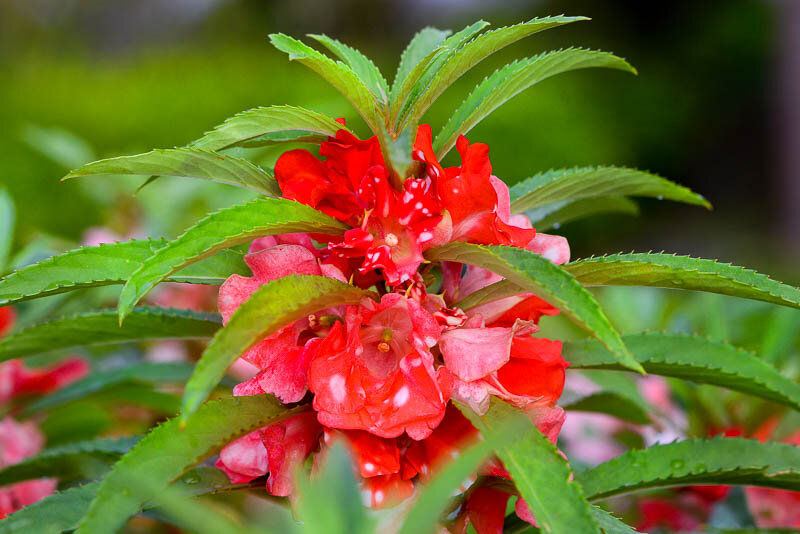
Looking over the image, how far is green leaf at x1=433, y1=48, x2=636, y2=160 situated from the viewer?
0.75 metres

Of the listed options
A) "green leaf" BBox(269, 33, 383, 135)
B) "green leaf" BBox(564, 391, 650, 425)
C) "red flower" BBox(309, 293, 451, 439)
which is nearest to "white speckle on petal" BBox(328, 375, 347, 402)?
"red flower" BBox(309, 293, 451, 439)

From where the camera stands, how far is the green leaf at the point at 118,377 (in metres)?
1.14

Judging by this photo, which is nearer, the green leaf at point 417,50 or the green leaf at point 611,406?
the green leaf at point 417,50

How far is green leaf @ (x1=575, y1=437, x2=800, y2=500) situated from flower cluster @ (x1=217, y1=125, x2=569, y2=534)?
0.51 ft

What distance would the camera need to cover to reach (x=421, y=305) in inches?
28.7

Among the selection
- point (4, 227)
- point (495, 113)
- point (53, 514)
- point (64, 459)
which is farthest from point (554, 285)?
point (495, 113)

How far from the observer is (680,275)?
67 cm

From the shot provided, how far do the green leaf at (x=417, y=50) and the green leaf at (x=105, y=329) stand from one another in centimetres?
33

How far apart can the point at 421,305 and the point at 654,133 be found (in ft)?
32.9

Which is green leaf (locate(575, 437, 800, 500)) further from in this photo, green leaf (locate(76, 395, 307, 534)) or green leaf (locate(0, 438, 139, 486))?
green leaf (locate(0, 438, 139, 486))

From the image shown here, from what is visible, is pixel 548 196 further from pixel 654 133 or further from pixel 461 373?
pixel 654 133

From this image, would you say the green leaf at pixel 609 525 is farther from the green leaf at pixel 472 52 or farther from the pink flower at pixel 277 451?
the green leaf at pixel 472 52

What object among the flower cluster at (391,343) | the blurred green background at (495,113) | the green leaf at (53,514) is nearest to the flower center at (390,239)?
the flower cluster at (391,343)

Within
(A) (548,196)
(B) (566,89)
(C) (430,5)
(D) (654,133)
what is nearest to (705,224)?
(D) (654,133)
